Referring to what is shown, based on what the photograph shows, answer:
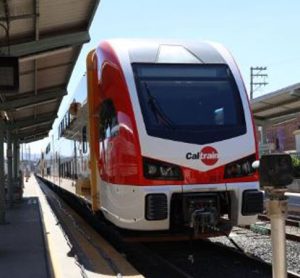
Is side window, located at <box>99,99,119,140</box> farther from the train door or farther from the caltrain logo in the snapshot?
the caltrain logo

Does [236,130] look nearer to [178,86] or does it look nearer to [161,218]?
[178,86]

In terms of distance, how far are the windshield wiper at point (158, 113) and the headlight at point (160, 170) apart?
1.92ft

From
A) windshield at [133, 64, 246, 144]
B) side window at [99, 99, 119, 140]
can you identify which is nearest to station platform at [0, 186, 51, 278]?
side window at [99, 99, 119, 140]

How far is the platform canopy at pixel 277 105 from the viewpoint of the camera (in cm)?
2040

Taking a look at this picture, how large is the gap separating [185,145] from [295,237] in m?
3.96

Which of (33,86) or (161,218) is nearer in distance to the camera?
(161,218)

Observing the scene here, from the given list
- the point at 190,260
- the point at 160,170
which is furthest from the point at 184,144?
the point at 190,260

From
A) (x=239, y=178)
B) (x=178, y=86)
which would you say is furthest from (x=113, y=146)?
(x=239, y=178)

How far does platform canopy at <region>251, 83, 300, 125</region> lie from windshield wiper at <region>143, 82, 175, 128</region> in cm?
1212

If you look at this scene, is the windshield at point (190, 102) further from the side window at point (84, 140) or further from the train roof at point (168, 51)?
the side window at point (84, 140)

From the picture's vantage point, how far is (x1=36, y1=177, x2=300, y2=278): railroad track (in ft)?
Result: 27.2

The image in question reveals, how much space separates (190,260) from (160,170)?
1.86 metres

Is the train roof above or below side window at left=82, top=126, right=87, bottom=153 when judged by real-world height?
above

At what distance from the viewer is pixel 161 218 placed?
783 cm
